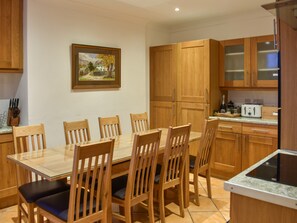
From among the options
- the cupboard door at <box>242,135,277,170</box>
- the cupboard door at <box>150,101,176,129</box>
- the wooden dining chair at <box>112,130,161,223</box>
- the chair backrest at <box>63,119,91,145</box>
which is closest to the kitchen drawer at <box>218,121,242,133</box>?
the cupboard door at <box>242,135,277,170</box>

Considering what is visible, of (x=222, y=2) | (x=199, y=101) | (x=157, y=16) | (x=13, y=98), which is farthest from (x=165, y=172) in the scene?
(x=157, y=16)

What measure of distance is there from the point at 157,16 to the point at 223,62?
135 centimetres

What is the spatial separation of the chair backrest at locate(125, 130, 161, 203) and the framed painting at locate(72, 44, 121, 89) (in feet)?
6.42

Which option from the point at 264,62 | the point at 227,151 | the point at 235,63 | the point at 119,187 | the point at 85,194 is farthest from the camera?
the point at 235,63

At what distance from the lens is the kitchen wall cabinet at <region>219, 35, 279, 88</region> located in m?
4.02

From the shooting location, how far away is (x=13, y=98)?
3.68m

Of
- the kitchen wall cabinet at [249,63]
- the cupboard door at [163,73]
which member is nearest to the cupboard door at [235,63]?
the kitchen wall cabinet at [249,63]

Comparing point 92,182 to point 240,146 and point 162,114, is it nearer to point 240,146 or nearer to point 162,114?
point 240,146

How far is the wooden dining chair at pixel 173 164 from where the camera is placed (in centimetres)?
275

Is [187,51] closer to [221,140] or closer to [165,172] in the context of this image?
[221,140]

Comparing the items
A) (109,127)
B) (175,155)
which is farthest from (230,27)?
(175,155)

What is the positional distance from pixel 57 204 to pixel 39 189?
1.47ft

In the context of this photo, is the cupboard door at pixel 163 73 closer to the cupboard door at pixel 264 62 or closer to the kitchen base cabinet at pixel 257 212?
the cupboard door at pixel 264 62

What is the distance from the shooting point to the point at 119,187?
2.58m
